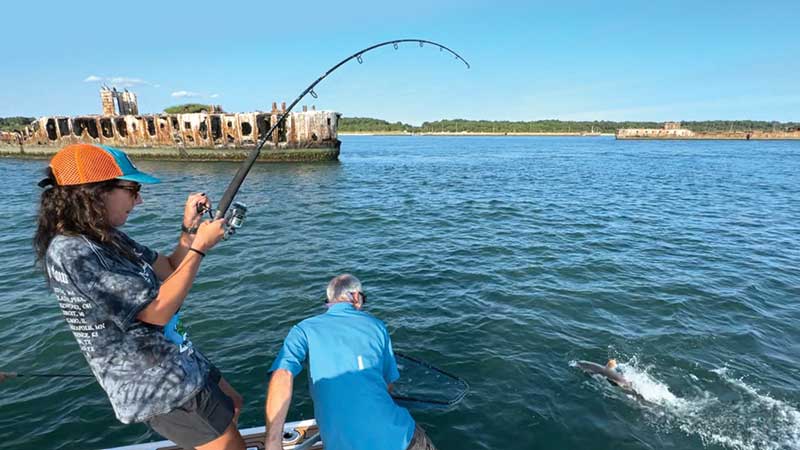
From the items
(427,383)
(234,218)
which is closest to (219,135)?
(427,383)

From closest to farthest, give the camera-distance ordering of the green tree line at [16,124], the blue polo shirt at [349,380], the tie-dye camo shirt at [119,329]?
the tie-dye camo shirt at [119,329], the blue polo shirt at [349,380], the green tree line at [16,124]

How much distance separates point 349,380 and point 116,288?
1.60 meters

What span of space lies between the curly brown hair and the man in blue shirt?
143 cm

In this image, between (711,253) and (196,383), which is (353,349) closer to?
(196,383)

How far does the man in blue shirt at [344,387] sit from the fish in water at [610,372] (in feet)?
15.4

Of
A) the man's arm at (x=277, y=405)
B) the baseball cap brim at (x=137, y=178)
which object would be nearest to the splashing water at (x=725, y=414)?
the man's arm at (x=277, y=405)

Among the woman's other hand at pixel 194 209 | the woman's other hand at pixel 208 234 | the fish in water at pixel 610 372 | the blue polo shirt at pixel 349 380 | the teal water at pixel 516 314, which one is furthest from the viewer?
the fish in water at pixel 610 372

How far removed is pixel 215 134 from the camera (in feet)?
141

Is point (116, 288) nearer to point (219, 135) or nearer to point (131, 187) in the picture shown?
Result: point (131, 187)

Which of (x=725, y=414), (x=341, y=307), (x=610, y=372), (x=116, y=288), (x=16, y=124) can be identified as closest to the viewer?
(x=116, y=288)

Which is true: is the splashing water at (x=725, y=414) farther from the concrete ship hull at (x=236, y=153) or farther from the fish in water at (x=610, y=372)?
the concrete ship hull at (x=236, y=153)

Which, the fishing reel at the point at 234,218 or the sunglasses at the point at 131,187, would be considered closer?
the sunglasses at the point at 131,187

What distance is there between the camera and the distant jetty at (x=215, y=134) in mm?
40250

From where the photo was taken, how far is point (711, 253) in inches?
520
